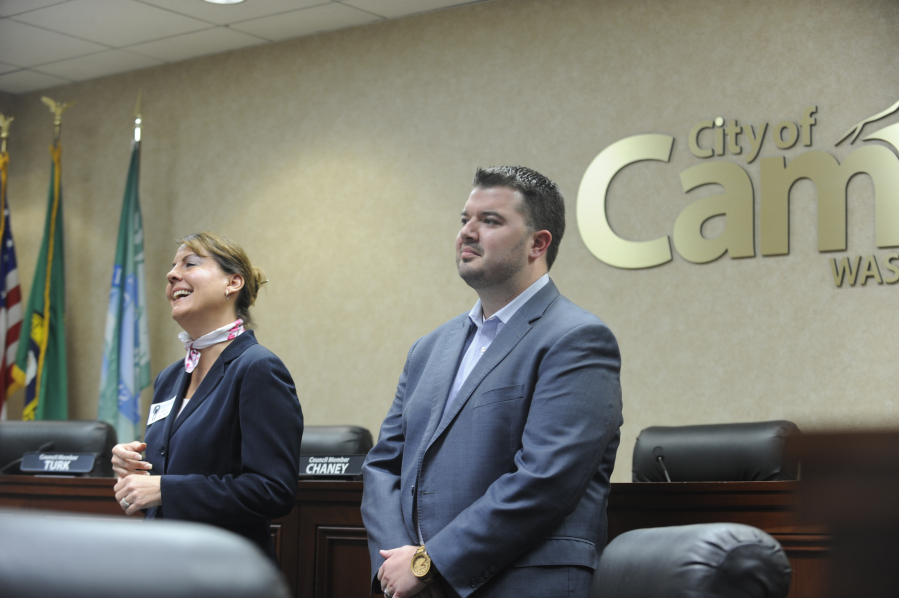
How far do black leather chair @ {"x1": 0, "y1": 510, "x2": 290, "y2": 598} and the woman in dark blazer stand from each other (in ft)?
5.30

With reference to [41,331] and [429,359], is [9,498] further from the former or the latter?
[41,331]

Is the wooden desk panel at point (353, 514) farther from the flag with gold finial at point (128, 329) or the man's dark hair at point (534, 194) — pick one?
the flag with gold finial at point (128, 329)

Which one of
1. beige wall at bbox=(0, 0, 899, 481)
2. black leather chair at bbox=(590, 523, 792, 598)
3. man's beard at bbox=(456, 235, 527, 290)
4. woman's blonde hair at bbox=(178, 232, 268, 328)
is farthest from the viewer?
beige wall at bbox=(0, 0, 899, 481)

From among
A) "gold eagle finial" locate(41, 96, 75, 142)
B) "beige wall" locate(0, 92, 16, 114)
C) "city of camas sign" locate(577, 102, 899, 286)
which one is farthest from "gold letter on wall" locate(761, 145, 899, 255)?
"beige wall" locate(0, 92, 16, 114)

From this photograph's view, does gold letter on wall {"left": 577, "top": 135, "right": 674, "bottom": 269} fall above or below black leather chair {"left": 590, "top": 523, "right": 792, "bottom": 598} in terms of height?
above

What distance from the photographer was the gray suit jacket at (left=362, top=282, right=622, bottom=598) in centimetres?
195

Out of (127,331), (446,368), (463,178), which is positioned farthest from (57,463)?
(463,178)

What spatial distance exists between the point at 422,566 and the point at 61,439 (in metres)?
2.29

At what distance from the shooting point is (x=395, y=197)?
525cm

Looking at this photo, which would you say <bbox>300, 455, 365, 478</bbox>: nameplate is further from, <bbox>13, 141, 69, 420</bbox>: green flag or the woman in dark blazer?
<bbox>13, 141, 69, 420</bbox>: green flag

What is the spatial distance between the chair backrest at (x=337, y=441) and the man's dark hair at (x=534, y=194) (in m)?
1.30

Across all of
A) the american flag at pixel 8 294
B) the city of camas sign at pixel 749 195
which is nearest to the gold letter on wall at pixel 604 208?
the city of camas sign at pixel 749 195

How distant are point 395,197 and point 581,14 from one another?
4.70 ft

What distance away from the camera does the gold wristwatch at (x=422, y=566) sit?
1.98m
